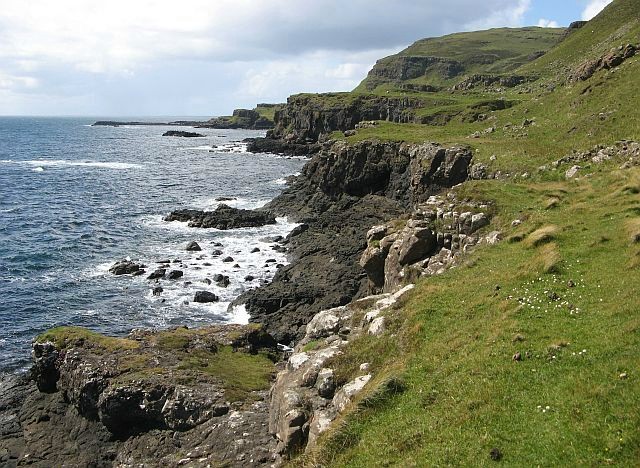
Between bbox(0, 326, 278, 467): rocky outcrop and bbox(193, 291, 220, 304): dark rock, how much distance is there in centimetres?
1584

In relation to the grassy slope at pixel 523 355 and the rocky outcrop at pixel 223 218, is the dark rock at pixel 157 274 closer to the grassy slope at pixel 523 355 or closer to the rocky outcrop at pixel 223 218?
the rocky outcrop at pixel 223 218

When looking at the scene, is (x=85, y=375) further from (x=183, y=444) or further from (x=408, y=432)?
(x=408, y=432)

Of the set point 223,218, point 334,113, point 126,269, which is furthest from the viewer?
point 334,113

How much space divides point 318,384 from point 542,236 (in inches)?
512

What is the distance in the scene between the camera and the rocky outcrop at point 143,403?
22.1m

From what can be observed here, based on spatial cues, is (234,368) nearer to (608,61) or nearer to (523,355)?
(523,355)

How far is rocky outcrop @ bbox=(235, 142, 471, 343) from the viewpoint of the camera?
4556 cm

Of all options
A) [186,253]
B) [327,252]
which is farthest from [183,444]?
[186,253]

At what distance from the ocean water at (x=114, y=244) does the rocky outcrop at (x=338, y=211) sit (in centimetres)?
349

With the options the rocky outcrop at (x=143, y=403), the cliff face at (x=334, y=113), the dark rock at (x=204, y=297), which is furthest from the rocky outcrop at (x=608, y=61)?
the rocky outcrop at (x=143, y=403)

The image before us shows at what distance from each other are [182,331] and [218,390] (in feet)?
27.2

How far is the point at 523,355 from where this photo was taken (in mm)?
14609

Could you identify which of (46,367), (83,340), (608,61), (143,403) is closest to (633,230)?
(143,403)

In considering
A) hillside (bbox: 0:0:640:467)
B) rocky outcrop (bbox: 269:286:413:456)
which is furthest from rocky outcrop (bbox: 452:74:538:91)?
rocky outcrop (bbox: 269:286:413:456)
